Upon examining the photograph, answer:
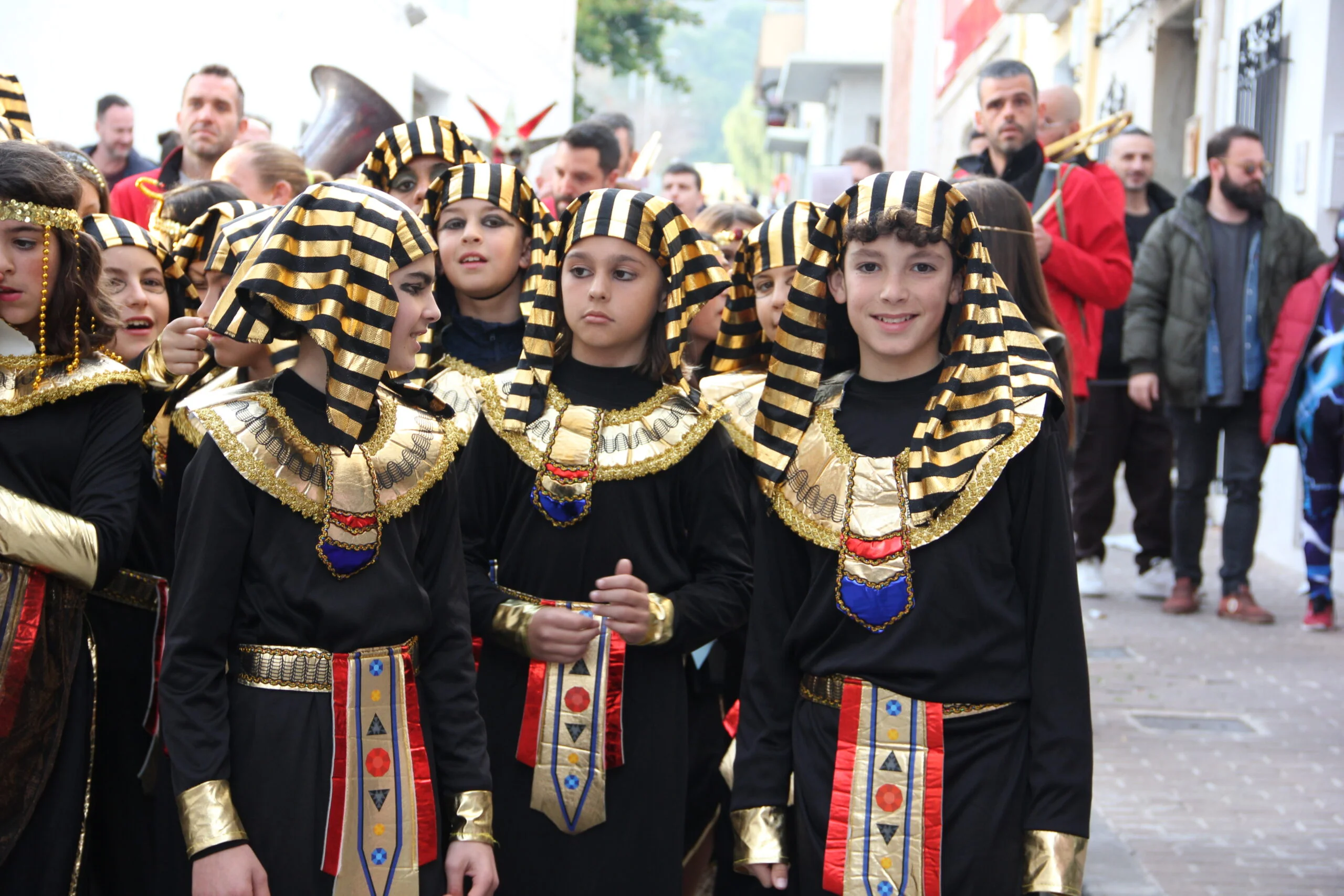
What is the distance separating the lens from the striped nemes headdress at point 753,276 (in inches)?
171

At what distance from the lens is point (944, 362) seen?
3057 millimetres

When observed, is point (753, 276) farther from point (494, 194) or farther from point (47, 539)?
point (47, 539)

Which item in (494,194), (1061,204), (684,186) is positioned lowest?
(494,194)

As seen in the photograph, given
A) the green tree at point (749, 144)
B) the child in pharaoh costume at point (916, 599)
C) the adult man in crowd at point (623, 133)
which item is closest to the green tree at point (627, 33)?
the adult man in crowd at point (623, 133)

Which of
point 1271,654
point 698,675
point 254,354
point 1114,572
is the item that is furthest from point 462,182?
point 1114,572

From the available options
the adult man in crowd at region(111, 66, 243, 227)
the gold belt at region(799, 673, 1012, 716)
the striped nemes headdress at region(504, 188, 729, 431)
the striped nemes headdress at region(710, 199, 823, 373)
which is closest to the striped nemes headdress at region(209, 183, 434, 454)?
the striped nemes headdress at region(504, 188, 729, 431)

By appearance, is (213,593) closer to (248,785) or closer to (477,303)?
(248,785)

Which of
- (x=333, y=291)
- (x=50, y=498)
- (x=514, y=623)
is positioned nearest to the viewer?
(x=333, y=291)

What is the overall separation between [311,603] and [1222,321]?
6588 millimetres

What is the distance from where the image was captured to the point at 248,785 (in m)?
2.70

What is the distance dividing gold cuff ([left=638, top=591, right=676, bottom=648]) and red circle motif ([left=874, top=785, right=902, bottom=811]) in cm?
74

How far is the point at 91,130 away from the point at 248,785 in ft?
28.9

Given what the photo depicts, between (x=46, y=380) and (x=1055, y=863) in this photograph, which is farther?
(x=46, y=380)

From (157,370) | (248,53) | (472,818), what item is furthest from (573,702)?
(248,53)
